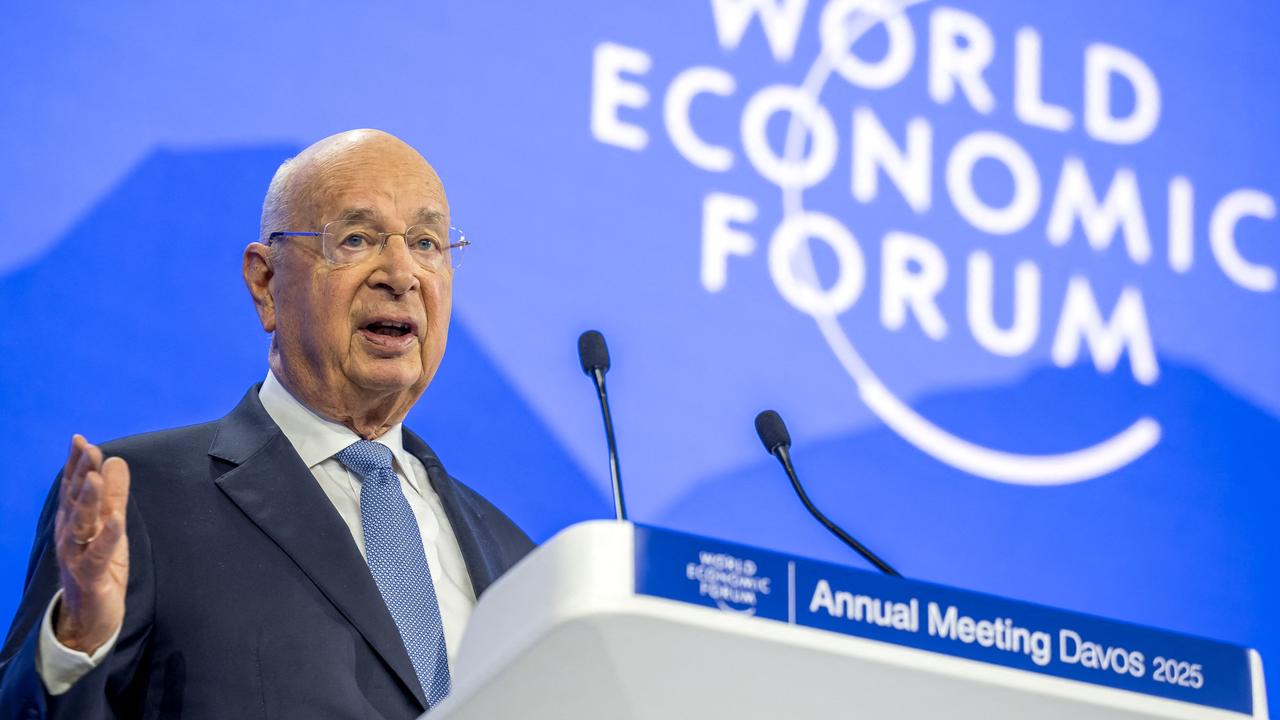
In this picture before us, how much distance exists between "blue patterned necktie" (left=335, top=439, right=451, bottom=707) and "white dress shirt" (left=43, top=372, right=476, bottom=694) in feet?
0.07

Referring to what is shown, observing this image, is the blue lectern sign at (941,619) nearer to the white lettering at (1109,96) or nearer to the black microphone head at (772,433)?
the black microphone head at (772,433)

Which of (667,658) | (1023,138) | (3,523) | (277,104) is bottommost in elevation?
(667,658)

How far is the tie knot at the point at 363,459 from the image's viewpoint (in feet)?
7.94

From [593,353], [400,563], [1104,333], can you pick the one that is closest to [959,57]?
[1104,333]

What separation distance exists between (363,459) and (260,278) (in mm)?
439

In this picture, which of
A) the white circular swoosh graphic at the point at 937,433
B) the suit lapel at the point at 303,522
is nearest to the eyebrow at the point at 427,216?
the suit lapel at the point at 303,522

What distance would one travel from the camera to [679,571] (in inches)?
49.1

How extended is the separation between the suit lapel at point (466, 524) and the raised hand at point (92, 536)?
0.73 meters

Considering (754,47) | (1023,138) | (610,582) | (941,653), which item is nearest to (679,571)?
(610,582)

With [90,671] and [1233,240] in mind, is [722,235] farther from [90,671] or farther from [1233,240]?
[90,671]

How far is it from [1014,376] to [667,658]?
2364mm

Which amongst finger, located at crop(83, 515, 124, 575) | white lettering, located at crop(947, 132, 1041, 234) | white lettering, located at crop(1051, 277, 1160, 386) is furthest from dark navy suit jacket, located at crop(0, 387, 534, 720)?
white lettering, located at crop(1051, 277, 1160, 386)

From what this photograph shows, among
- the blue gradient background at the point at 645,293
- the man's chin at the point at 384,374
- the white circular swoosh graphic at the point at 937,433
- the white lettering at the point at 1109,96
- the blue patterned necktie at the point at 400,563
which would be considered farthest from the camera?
the white lettering at the point at 1109,96

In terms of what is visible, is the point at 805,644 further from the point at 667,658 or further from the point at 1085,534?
the point at 1085,534
